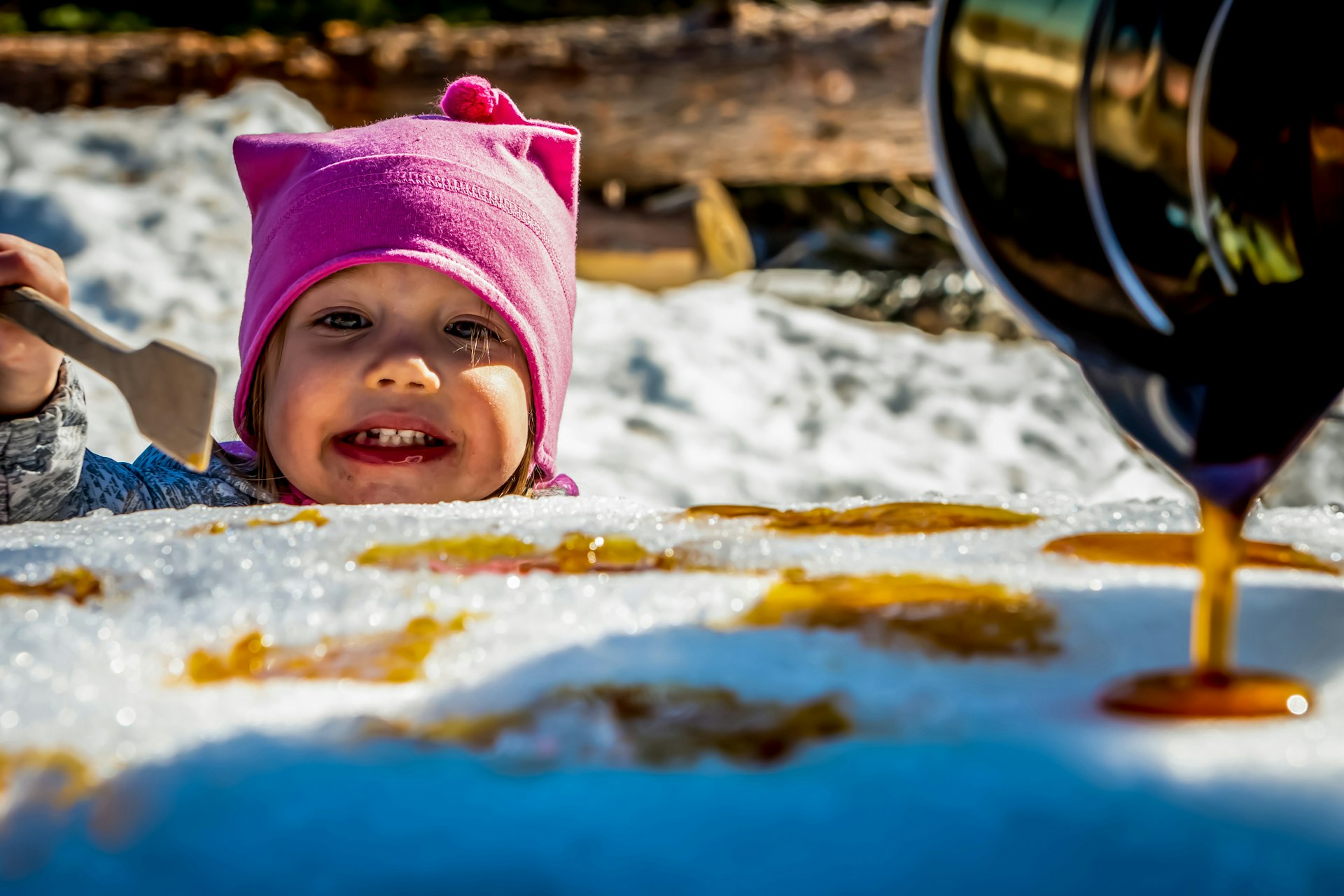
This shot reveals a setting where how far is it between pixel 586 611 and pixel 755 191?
13.5 feet

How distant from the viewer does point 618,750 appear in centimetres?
44

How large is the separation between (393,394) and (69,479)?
1.11 feet

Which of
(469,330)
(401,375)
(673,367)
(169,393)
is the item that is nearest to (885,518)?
(169,393)

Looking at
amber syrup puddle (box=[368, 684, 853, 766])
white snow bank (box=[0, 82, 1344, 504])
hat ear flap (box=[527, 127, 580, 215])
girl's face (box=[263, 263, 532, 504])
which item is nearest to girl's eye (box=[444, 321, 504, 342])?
girl's face (box=[263, 263, 532, 504])

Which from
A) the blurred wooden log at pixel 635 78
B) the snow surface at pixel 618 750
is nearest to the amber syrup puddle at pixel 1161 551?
the snow surface at pixel 618 750

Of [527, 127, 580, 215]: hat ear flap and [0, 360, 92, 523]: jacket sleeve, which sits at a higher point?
[527, 127, 580, 215]: hat ear flap

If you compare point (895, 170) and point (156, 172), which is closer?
point (156, 172)

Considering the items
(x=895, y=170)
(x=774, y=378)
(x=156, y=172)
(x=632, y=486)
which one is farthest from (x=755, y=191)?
(x=632, y=486)

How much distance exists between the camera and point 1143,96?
1.93ft

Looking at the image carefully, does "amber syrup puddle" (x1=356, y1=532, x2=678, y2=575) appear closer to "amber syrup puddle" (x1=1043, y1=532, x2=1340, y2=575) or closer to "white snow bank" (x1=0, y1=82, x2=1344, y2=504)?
"amber syrup puddle" (x1=1043, y1=532, x2=1340, y2=575)

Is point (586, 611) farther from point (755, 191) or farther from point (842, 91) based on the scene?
point (755, 191)

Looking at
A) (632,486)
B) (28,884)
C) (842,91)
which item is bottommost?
(632,486)

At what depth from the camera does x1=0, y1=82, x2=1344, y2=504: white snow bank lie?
2.11 meters

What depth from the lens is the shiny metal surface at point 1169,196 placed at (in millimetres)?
559
